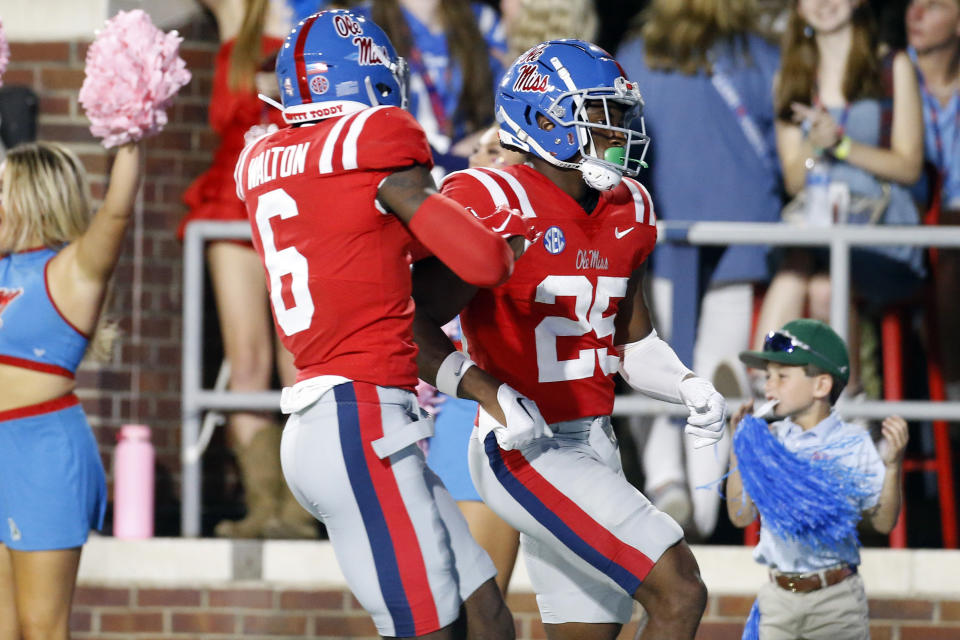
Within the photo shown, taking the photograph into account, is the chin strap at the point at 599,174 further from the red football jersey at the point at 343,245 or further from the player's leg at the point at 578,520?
the player's leg at the point at 578,520

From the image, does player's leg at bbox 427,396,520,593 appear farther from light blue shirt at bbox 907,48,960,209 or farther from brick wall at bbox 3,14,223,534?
light blue shirt at bbox 907,48,960,209

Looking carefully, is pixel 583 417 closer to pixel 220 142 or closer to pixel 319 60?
pixel 319 60

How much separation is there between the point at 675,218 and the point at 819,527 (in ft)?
5.78

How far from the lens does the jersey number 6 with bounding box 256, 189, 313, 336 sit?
3520mm

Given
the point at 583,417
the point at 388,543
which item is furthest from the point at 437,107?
the point at 388,543

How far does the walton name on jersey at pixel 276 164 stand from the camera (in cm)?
350

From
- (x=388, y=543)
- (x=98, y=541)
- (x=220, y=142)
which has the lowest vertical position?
(x=98, y=541)

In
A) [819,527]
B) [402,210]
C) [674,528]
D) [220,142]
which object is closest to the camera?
[402,210]

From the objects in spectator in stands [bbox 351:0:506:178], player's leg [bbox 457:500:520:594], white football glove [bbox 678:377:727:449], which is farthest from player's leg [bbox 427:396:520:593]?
spectator in stands [bbox 351:0:506:178]

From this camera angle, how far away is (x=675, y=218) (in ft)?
19.7

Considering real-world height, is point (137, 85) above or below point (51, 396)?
above

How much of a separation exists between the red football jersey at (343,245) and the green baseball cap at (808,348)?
66.0 inches

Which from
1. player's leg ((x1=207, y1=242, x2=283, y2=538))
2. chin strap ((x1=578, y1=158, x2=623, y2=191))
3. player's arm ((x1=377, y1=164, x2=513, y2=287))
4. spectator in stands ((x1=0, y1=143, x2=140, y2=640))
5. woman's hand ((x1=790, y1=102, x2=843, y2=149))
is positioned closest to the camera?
player's arm ((x1=377, y1=164, x2=513, y2=287))

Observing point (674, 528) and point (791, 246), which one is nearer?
point (674, 528)
